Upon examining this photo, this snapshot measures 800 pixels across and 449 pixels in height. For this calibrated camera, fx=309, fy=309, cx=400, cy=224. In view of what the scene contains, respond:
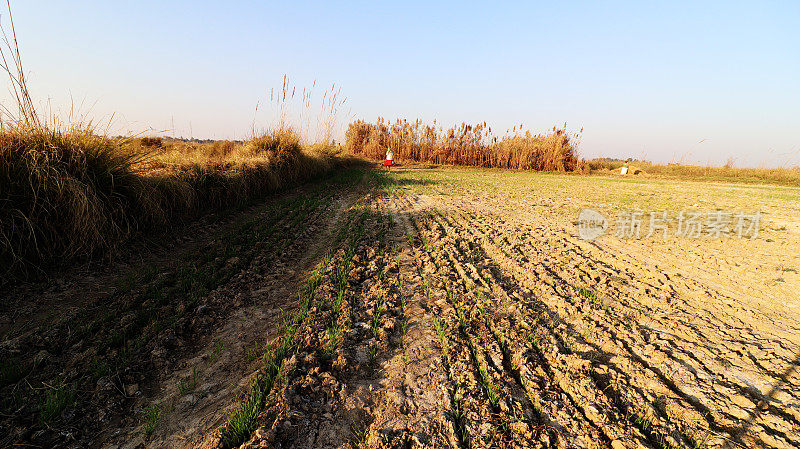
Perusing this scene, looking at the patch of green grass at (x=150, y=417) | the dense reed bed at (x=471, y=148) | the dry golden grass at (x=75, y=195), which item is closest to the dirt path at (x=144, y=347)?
the patch of green grass at (x=150, y=417)

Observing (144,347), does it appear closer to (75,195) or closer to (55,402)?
(55,402)

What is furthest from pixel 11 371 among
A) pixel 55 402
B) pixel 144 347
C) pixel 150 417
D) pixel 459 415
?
pixel 459 415

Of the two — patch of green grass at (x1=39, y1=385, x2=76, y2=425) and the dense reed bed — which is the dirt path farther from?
the dense reed bed

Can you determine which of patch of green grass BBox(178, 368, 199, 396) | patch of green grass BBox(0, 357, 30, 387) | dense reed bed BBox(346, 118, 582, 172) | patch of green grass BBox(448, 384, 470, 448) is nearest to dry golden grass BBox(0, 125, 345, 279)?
patch of green grass BBox(0, 357, 30, 387)

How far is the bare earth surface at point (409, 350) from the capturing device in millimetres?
1861

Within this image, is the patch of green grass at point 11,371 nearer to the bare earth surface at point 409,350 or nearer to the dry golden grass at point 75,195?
the bare earth surface at point 409,350

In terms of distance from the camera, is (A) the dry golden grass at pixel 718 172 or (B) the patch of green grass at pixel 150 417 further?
(A) the dry golden grass at pixel 718 172

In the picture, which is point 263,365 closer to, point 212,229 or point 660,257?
point 212,229

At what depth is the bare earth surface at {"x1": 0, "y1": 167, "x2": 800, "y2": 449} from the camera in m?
1.86

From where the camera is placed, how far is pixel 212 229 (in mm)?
5617

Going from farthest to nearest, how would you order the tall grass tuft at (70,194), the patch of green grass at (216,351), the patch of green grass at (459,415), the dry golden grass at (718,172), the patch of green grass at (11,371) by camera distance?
the dry golden grass at (718,172), the tall grass tuft at (70,194), the patch of green grass at (216,351), the patch of green grass at (11,371), the patch of green grass at (459,415)

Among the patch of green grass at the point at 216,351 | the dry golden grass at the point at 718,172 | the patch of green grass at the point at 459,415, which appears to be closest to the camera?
the patch of green grass at the point at 459,415

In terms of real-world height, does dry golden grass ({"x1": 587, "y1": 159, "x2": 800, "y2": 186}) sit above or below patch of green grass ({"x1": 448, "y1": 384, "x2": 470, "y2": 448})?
above

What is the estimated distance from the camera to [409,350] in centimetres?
256
